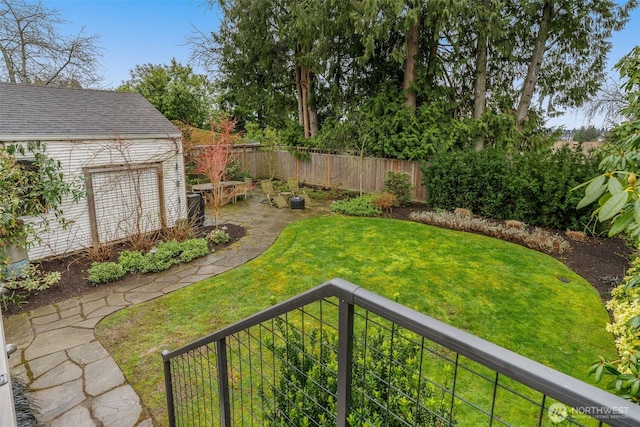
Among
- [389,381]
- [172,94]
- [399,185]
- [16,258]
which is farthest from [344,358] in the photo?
[172,94]

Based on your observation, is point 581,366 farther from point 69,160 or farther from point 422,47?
point 422,47

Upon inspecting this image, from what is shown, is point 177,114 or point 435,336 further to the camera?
point 177,114

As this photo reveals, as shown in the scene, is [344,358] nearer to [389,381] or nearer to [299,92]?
[389,381]

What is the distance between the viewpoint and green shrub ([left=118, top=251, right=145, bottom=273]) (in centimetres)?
665

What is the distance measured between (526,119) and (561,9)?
3.36 meters

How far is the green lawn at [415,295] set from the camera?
175 inches

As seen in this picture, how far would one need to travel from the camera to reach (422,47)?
12539 mm

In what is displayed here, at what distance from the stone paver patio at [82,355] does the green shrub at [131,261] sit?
1.07ft

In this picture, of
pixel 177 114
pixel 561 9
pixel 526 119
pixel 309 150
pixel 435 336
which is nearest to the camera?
pixel 435 336

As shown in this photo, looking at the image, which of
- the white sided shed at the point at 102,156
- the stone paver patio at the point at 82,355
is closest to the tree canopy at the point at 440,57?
the white sided shed at the point at 102,156

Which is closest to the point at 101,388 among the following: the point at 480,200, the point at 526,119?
the point at 480,200

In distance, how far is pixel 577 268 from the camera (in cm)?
693

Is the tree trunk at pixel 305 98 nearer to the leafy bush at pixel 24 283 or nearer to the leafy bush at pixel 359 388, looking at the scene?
the leafy bush at pixel 24 283

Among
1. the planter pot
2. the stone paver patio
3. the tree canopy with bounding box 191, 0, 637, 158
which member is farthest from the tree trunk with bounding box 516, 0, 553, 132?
the planter pot
